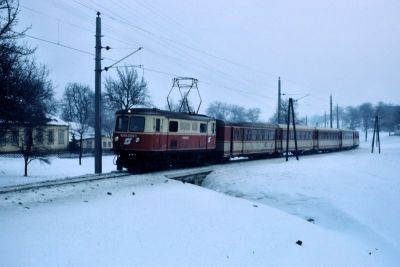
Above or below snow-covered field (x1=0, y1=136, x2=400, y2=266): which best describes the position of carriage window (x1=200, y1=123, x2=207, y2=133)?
above

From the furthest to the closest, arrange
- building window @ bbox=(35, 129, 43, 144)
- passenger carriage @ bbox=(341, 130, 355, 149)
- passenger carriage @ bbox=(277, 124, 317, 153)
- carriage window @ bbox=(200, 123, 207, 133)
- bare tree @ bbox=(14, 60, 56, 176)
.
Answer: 1. passenger carriage @ bbox=(341, 130, 355, 149)
2. passenger carriage @ bbox=(277, 124, 317, 153)
3. building window @ bbox=(35, 129, 43, 144)
4. carriage window @ bbox=(200, 123, 207, 133)
5. bare tree @ bbox=(14, 60, 56, 176)

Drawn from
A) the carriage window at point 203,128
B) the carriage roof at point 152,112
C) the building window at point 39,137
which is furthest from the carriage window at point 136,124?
the building window at point 39,137

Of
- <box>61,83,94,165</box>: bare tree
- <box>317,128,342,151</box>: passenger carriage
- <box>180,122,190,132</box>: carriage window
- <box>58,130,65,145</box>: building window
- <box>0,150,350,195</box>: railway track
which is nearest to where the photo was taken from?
<box>0,150,350,195</box>: railway track

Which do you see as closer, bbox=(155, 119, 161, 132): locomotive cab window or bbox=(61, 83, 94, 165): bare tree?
bbox=(155, 119, 161, 132): locomotive cab window

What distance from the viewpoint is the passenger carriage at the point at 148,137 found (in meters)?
17.8

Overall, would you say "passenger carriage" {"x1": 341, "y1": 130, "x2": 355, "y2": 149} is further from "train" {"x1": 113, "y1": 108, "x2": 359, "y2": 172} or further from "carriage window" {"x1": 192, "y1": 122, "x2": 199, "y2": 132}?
"carriage window" {"x1": 192, "y1": 122, "x2": 199, "y2": 132}

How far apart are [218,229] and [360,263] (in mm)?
4221

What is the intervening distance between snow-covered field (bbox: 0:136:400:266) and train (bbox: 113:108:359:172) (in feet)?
4.95

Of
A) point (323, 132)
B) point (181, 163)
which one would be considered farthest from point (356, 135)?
point (181, 163)

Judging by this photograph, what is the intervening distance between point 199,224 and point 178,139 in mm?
8867

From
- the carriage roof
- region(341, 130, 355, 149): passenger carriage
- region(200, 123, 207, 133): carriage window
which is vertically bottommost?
region(341, 130, 355, 149): passenger carriage

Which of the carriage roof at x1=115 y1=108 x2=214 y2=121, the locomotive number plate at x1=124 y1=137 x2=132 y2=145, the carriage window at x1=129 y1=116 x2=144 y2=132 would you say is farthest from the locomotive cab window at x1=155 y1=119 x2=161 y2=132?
the locomotive number plate at x1=124 y1=137 x2=132 y2=145

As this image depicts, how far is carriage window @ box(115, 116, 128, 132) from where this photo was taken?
60.1 ft

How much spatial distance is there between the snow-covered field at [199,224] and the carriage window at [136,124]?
2248mm
